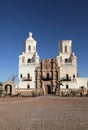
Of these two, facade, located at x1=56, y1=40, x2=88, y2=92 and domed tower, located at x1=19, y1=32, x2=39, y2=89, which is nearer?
facade, located at x1=56, y1=40, x2=88, y2=92

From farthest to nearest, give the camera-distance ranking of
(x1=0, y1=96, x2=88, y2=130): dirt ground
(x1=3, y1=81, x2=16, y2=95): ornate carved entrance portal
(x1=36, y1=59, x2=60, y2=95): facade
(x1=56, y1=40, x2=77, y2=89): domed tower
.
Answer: (x1=56, y1=40, x2=77, y2=89): domed tower
(x1=36, y1=59, x2=60, y2=95): facade
(x1=3, y1=81, x2=16, y2=95): ornate carved entrance portal
(x1=0, y1=96, x2=88, y2=130): dirt ground

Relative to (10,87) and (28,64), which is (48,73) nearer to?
(28,64)

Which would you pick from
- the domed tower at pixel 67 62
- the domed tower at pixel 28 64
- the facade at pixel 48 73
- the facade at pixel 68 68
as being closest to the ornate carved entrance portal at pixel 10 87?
the facade at pixel 48 73

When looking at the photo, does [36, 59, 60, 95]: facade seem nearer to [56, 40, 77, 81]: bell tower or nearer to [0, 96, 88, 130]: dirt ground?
[56, 40, 77, 81]: bell tower

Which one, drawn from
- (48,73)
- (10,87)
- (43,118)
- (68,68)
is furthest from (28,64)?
(43,118)

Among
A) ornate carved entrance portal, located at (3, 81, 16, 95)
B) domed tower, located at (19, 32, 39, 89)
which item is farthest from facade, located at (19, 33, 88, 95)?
ornate carved entrance portal, located at (3, 81, 16, 95)

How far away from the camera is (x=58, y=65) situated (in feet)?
208

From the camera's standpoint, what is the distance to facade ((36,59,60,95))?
203 ft

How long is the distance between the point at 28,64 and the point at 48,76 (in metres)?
6.22

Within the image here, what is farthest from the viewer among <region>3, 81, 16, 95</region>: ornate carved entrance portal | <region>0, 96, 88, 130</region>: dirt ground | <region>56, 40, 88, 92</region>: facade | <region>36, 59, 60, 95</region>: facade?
<region>36, 59, 60, 95</region>: facade

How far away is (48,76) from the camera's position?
63.5 meters

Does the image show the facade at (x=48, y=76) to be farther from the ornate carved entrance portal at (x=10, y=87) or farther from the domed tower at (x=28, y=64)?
the ornate carved entrance portal at (x=10, y=87)

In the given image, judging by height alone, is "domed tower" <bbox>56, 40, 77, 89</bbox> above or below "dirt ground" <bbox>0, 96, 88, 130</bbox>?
above

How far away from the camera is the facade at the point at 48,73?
61.5 meters
